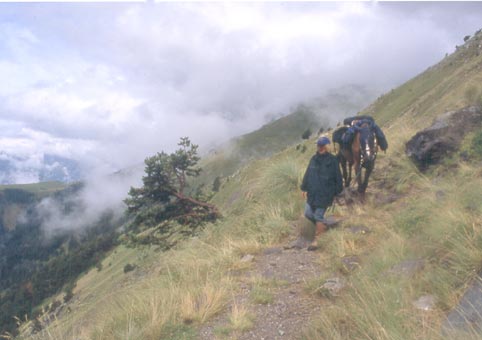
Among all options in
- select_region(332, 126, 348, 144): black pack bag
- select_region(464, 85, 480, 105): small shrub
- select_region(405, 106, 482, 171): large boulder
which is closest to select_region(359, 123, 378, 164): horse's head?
select_region(332, 126, 348, 144): black pack bag

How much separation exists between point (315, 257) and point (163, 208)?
967 cm

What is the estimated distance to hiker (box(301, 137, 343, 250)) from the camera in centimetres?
758

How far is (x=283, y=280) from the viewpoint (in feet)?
18.9

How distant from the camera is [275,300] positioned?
17.1ft

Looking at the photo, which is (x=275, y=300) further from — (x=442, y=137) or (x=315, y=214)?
(x=442, y=137)

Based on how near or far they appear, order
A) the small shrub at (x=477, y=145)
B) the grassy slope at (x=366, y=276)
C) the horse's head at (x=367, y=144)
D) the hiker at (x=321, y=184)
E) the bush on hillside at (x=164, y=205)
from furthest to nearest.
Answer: the bush on hillside at (x=164, y=205) < the horse's head at (x=367, y=144) < the small shrub at (x=477, y=145) < the hiker at (x=321, y=184) < the grassy slope at (x=366, y=276)

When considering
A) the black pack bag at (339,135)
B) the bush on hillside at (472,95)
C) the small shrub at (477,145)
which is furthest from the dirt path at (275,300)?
the bush on hillside at (472,95)

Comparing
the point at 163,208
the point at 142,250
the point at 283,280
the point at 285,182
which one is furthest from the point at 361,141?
the point at 142,250

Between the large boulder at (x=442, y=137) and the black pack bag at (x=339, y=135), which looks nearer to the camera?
the black pack bag at (x=339, y=135)

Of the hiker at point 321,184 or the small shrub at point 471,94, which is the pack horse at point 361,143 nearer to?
the hiker at point 321,184

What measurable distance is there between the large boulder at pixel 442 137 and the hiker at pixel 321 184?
130 inches

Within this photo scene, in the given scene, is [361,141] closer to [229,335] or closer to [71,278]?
[229,335]

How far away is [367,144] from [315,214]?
221cm

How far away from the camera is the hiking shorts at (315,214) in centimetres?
758
